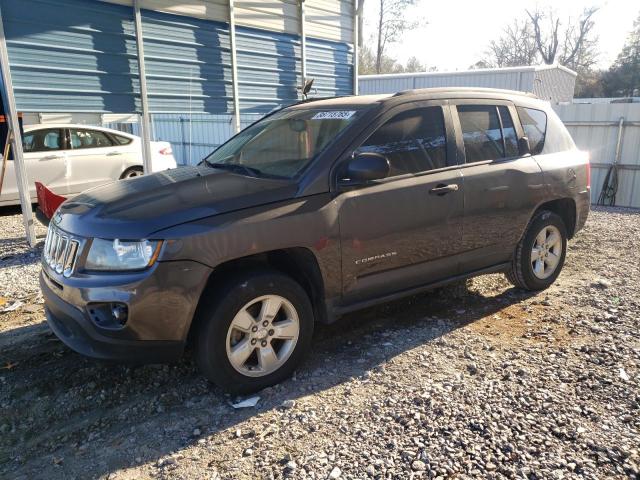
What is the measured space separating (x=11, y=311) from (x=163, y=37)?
4.62m

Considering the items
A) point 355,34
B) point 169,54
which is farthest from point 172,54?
point 355,34

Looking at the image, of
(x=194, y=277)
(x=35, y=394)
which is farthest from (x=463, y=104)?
(x=35, y=394)

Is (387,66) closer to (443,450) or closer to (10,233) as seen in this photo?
(10,233)

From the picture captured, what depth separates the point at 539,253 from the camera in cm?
501

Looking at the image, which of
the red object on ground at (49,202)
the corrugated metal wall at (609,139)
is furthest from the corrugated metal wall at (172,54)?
the corrugated metal wall at (609,139)

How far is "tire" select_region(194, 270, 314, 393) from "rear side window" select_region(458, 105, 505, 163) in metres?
1.97

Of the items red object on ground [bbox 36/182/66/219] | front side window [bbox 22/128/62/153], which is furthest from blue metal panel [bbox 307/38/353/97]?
red object on ground [bbox 36/182/66/219]

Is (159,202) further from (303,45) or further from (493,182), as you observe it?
(303,45)

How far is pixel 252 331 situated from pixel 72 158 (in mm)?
7314

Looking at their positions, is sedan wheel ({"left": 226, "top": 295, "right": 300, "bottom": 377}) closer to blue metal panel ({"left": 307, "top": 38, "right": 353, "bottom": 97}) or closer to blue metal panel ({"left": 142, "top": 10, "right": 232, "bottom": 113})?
blue metal panel ({"left": 142, "top": 10, "right": 232, "bottom": 113})

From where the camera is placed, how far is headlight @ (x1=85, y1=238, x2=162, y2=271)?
2.90 meters

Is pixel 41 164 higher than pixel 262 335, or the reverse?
pixel 41 164

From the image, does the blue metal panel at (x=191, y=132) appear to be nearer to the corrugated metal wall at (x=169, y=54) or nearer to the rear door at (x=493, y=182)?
the corrugated metal wall at (x=169, y=54)

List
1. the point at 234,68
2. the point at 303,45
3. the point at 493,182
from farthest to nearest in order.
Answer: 1. the point at 303,45
2. the point at 234,68
3. the point at 493,182
